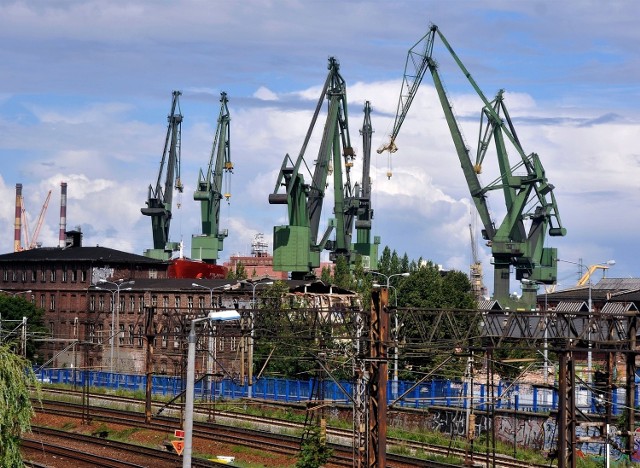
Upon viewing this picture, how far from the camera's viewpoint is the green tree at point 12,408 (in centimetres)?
2892

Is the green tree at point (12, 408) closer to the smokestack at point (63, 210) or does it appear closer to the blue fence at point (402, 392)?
the blue fence at point (402, 392)

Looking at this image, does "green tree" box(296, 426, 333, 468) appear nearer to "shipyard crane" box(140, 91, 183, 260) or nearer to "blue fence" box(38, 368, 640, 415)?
"blue fence" box(38, 368, 640, 415)

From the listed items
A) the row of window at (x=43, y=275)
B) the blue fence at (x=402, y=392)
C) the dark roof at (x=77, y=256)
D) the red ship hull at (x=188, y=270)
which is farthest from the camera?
the red ship hull at (x=188, y=270)

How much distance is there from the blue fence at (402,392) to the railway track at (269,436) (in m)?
2.25

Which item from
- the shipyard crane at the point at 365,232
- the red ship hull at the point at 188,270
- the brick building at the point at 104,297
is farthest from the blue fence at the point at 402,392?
the shipyard crane at the point at 365,232

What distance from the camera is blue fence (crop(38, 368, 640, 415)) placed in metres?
60.8

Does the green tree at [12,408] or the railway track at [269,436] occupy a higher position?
the green tree at [12,408]

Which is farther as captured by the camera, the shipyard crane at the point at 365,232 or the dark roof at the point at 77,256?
the shipyard crane at the point at 365,232

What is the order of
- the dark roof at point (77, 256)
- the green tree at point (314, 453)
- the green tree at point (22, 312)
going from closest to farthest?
the green tree at point (314, 453), the green tree at point (22, 312), the dark roof at point (77, 256)

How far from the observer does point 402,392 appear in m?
68.0

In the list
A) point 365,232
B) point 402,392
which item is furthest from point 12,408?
point 365,232

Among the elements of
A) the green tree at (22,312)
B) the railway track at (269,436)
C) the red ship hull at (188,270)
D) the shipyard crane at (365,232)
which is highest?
the shipyard crane at (365,232)

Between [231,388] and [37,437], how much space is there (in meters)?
22.6

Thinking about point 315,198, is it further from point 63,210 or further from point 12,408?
point 12,408
